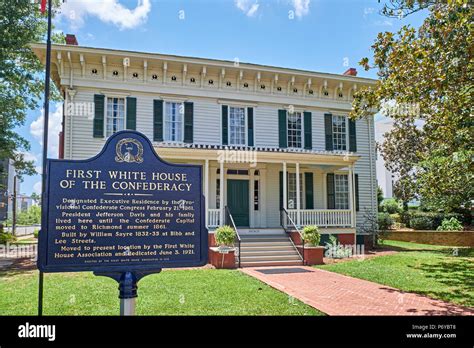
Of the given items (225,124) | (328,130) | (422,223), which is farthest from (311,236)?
(422,223)

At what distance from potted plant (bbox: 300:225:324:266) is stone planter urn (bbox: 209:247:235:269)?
9.12 feet

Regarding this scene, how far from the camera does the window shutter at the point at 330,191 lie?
18.6 m

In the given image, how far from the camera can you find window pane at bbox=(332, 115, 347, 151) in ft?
62.9

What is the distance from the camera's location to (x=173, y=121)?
16906 millimetres

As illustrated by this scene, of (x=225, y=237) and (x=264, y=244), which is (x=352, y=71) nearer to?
(x=264, y=244)

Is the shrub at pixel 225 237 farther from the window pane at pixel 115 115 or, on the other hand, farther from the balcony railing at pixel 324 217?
the window pane at pixel 115 115

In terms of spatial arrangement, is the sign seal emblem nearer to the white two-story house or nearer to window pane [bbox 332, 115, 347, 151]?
the white two-story house

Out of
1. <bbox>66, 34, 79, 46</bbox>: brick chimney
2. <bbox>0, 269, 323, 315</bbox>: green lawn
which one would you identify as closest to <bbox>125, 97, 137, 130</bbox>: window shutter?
<bbox>66, 34, 79, 46</bbox>: brick chimney

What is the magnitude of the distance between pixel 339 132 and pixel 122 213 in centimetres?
1637

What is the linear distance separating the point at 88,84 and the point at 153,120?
9.70 ft

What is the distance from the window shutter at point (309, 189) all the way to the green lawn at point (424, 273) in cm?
451

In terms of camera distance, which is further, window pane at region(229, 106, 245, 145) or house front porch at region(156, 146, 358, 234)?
window pane at region(229, 106, 245, 145)

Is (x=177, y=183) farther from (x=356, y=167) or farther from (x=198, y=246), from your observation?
(x=356, y=167)

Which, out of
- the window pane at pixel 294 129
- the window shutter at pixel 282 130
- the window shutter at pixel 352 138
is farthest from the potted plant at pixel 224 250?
the window shutter at pixel 352 138
